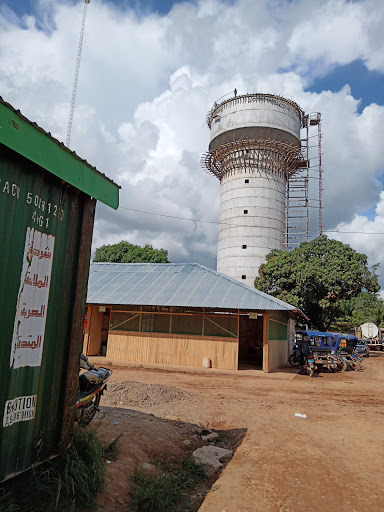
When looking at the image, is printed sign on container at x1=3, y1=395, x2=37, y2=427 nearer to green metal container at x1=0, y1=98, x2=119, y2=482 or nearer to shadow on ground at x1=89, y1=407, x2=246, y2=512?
green metal container at x1=0, y1=98, x2=119, y2=482

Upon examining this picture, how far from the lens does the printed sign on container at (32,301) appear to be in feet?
12.9

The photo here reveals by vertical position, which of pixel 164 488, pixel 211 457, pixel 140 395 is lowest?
pixel 211 457

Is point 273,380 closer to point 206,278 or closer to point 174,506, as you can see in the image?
point 206,278

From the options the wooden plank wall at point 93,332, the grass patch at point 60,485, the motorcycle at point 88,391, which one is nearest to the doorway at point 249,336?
the wooden plank wall at point 93,332

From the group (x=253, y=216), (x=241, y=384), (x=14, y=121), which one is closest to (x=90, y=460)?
(x=14, y=121)

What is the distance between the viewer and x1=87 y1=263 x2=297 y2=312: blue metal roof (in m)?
17.7

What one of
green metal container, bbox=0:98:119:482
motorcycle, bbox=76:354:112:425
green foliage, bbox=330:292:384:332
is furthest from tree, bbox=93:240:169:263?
green metal container, bbox=0:98:119:482

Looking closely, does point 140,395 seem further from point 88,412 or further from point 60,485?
point 60,485

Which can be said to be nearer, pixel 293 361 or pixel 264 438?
pixel 264 438

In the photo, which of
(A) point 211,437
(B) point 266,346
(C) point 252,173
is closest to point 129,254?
(C) point 252,173

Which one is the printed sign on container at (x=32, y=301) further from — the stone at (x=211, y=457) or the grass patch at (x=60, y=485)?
the stone at (x=211, y=457)

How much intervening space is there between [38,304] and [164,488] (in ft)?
9.79

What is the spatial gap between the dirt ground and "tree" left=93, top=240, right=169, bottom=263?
2919cm

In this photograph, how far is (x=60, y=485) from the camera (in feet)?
12.7
